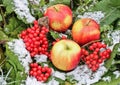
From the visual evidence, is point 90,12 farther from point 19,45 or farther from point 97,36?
point 19,45

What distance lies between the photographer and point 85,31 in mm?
1561

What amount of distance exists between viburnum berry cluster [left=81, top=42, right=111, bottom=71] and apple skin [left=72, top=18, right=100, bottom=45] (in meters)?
0.03

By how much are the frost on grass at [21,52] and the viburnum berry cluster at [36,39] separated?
17 mm

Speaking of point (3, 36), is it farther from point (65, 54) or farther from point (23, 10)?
point (65, 54)

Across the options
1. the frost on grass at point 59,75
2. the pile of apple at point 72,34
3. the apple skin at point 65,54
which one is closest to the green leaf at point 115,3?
the pile of apple at point 72,34

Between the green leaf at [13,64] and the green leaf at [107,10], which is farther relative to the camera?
the green leaf at [107,10]

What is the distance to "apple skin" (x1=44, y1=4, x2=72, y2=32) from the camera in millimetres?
1593

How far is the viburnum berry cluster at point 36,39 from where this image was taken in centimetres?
153

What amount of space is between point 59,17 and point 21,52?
206mm

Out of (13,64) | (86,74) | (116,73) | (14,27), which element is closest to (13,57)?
(13,64)

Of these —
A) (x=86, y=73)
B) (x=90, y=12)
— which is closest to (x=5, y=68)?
(x=86, y=73)

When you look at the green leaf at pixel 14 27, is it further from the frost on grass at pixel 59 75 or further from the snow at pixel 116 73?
the snow at pixel 116 73

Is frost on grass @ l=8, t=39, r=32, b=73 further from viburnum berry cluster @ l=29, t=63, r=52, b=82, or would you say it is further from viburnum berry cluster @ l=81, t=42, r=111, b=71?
viburnum berry cluster @ l=81, t=42, r=111, b=71

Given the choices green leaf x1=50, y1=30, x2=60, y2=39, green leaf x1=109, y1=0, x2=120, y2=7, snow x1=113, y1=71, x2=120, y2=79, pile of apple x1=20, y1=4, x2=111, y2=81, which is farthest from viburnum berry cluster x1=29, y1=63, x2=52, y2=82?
green leaf x1=109, y1=0, x2=120, y2=7
